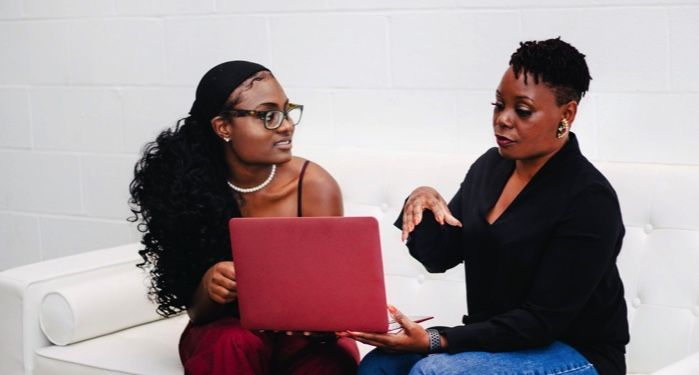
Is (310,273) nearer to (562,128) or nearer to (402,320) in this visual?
(402,320)

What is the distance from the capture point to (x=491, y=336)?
2.08 meters

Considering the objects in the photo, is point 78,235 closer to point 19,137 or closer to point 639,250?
point 19,137

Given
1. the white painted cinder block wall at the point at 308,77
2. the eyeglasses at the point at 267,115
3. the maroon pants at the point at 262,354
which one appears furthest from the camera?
the white painted cinder block wall at the point at 308,77

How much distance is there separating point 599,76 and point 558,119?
0.76m

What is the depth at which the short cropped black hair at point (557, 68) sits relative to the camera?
6.93 feet

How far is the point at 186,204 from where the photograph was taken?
2521 mm

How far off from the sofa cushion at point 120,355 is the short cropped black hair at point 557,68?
1068mm

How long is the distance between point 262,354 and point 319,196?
15.8 inches

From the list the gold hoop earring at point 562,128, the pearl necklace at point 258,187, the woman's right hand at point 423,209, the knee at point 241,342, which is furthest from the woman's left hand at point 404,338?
the pearl necklace at point 258,187

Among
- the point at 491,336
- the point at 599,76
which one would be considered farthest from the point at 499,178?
the point at 599,76

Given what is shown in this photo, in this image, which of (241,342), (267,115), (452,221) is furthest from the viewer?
(267,115)

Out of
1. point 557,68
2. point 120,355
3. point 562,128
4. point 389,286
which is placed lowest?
point 120,355

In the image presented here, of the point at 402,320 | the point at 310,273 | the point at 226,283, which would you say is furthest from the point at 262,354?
the point at 402,320

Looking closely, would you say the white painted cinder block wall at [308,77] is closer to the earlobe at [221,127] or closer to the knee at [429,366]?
the earlobe at [221,127]
